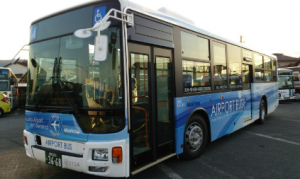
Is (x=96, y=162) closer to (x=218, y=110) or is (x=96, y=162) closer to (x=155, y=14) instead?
(x=155, y=14)

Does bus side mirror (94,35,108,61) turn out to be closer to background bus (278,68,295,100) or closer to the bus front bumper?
the bus front bumper

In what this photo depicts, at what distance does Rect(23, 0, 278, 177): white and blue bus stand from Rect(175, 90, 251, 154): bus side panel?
4cm

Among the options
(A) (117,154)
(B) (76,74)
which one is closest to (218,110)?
(A) (117,154)

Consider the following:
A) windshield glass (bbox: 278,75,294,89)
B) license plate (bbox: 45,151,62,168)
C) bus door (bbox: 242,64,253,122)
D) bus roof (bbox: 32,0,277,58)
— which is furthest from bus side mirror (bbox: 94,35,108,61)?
windshield glass (bbox: 278,75,294,89)

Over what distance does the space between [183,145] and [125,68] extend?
Answer: 2.13 m

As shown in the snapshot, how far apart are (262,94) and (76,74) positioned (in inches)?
291

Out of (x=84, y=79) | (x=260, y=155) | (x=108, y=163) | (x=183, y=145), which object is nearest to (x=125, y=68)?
(x=84, y=79)

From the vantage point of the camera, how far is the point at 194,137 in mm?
4582

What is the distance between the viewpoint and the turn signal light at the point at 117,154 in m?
2.92

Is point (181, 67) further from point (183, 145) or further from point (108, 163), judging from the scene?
point (108, 163)

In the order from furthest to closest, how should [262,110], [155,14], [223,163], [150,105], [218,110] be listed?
[262,110] → [218,110] → [223,163] → [155,14] → [150,105]

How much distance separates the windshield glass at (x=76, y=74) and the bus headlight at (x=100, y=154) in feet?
1.98

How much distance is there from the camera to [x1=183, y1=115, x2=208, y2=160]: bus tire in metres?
4.44

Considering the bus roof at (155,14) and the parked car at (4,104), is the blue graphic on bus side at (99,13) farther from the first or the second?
the parked car at (4,104)
